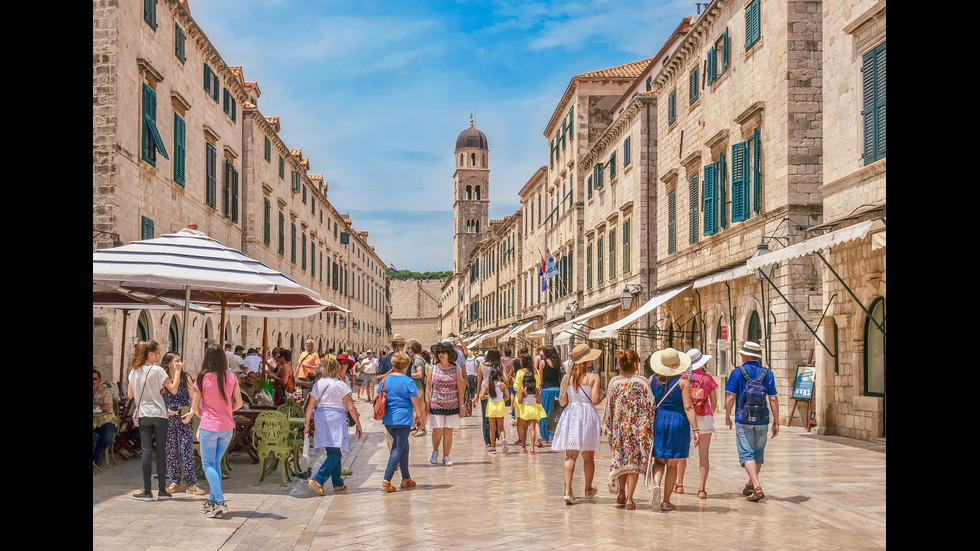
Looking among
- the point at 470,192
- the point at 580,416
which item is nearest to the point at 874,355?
the point at 580,416

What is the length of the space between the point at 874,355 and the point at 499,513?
905 cm

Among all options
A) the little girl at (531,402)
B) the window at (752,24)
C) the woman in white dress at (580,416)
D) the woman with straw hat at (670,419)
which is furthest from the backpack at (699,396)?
the window at (752,24)

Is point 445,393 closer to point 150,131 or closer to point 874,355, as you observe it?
point 874,355

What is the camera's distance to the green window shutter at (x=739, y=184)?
19.5 meters

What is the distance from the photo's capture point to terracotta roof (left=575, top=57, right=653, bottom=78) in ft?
129

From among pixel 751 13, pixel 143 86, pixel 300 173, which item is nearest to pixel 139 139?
pixel 143 86

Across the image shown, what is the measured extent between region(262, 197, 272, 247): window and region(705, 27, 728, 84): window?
1710 centimetres

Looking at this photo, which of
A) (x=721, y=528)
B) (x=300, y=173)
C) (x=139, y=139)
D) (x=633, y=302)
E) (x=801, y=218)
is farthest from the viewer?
(x=300, y=173)

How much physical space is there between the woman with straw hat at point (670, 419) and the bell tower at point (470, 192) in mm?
93207

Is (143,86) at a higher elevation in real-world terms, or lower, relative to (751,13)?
lower
